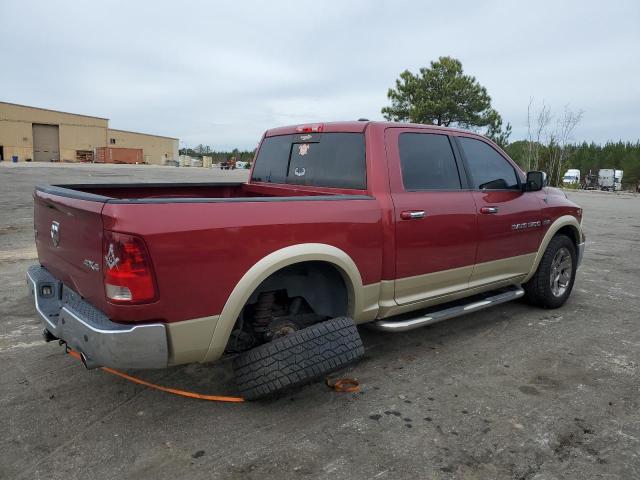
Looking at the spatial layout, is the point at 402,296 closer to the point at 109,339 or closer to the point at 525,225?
the point at 525,225

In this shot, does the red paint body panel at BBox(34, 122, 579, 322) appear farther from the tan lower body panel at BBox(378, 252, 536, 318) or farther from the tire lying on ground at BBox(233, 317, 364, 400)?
the tire lying on ground at BBox(233, 317, 364, 400)

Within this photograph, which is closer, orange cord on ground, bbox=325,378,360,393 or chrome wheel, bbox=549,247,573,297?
orange cord on ground, bbox=325,378,360,393

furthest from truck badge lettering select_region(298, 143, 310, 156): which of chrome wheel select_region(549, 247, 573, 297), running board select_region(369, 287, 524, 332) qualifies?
chrome wheel select_region(549, 247, 573, 297)

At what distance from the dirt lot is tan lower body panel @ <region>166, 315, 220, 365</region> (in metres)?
0.49

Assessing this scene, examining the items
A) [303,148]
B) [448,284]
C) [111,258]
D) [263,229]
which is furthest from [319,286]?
[111,258]

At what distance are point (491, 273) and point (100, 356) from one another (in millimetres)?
3194

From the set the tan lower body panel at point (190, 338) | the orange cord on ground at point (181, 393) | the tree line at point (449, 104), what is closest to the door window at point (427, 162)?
the tan lower body panel at point (190, 338)

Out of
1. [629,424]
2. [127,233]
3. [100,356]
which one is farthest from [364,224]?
[629,424]

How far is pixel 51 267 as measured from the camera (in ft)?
10.3

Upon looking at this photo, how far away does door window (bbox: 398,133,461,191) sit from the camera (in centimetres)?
359

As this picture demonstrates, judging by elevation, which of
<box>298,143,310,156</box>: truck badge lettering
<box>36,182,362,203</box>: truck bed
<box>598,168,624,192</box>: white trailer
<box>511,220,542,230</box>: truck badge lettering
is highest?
<box>598,168,624,192</box>: white trailer

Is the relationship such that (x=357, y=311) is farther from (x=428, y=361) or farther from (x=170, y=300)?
(x=170, y=300)

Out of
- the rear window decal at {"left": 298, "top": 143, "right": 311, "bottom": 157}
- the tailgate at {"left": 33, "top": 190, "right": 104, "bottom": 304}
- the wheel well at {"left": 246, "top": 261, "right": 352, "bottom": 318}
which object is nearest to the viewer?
the tailgate at {"left": 33, "top": 190, "right": 104, "bottom": 304}

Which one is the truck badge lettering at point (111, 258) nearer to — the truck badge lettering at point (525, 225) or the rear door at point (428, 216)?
the rear door at point (428, 216)
